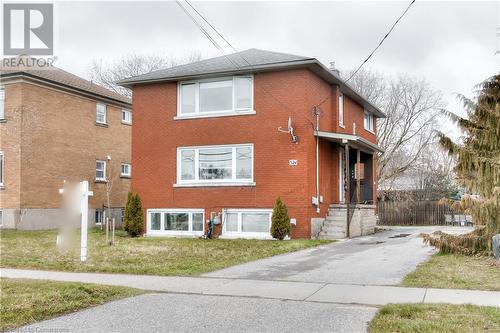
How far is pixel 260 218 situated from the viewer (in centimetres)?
2002

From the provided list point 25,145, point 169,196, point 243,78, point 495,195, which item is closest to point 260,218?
point 169,196

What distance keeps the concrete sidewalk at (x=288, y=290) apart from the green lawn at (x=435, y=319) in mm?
574

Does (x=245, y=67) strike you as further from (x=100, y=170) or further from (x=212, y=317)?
(x=212, y=317)

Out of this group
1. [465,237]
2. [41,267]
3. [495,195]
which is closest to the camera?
[41,267]

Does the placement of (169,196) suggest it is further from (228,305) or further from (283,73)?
(228,305)

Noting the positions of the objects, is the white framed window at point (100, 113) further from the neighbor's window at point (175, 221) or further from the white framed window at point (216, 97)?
the neighbor's window at point (175, 221)

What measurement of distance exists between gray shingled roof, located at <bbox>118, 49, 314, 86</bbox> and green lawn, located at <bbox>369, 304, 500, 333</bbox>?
12916 mm

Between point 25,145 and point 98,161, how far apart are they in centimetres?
512

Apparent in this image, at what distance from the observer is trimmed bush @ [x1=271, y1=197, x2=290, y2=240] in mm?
18688

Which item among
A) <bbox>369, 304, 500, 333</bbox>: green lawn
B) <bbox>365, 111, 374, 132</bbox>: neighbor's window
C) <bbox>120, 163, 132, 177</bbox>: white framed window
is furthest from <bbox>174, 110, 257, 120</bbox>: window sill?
<bbox>369, 304, 500, 333</bbox>: green lawn

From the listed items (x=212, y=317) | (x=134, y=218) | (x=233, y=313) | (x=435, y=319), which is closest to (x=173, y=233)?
(x=134, y=218)

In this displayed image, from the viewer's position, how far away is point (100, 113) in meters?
28.4

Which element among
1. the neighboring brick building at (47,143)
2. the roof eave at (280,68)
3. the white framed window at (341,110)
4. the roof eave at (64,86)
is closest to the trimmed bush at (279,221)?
the roof eave at (280,68)

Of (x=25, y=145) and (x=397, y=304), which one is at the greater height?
(x=25, y=145)
